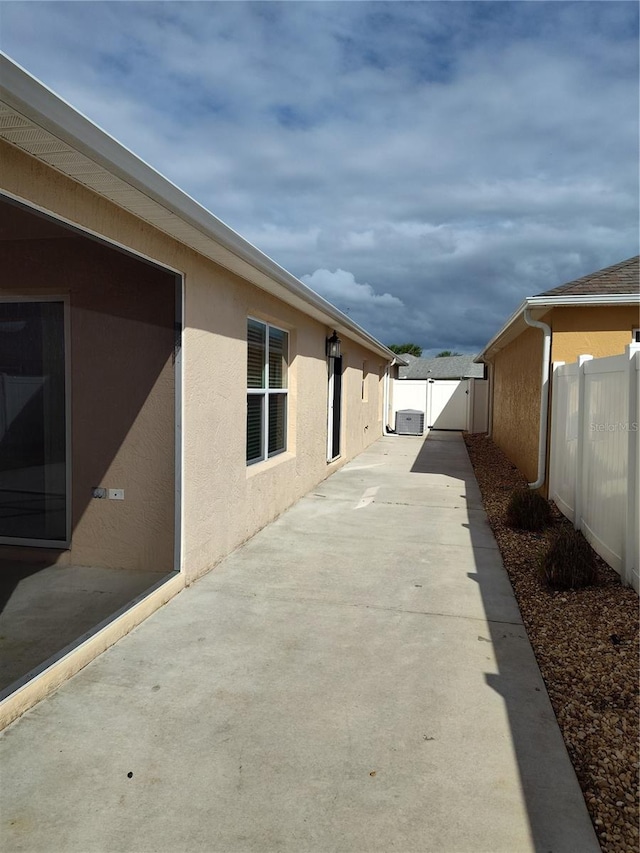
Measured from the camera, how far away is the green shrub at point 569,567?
4914 millimetres

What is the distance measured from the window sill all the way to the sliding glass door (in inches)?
79.6

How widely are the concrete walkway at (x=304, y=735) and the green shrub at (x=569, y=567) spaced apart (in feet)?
1.47

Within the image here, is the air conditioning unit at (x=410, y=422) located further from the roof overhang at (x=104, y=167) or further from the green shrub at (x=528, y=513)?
the roof overhang at (x=104, y=167)

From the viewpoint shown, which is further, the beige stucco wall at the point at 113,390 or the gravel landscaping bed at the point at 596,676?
the beige stucco wall at the point at 113,390

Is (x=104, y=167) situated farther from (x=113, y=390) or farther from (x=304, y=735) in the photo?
(x=304, y=735)

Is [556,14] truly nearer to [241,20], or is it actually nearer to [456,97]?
[456,97]

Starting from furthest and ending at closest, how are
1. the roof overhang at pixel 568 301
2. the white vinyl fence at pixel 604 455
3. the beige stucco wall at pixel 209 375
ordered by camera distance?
the roof overhang at pixel 568 301
the white vinyl fence at pixel 604 455
the beige stucco wall at pixel 209 375

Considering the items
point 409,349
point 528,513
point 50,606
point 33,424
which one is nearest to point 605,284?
point 528,513

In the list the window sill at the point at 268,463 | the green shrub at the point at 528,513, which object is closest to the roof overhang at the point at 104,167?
the window sill at the point at 268,463

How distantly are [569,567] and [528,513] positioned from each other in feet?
7.72

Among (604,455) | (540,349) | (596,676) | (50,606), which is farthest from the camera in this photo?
(540,349)

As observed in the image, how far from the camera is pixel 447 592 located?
4.96 meters

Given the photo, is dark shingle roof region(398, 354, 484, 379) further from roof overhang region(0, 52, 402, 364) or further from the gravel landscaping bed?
roof overhang region(0, 52, 402, 364)

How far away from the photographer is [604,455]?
5.64m
